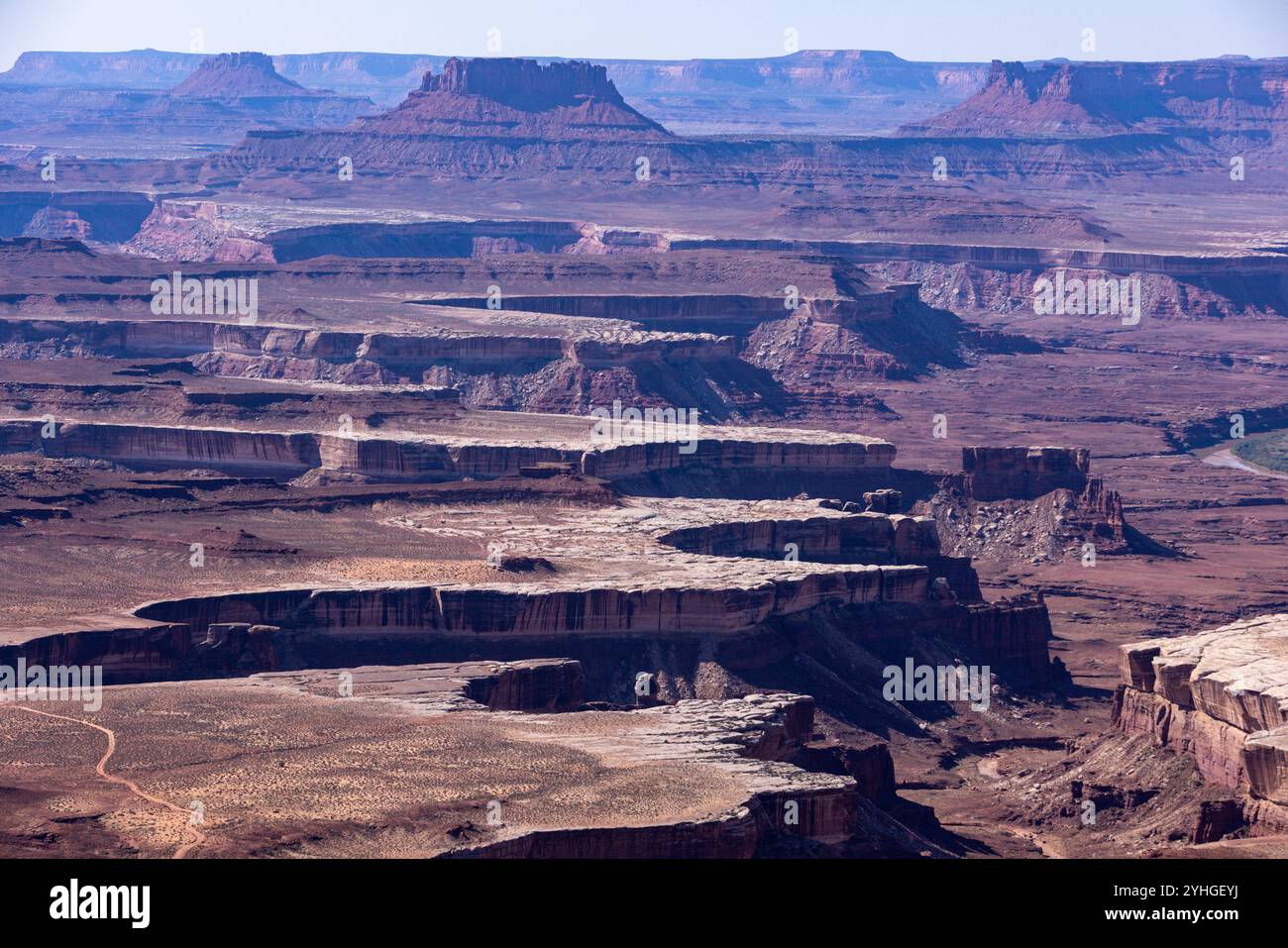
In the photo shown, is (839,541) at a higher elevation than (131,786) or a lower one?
lower

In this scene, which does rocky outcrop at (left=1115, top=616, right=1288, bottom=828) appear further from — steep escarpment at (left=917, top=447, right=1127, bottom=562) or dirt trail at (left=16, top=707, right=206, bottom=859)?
steep escarpment at (left=917, top=447, right=1127, bottom=562)

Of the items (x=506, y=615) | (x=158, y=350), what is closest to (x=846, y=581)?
(x=506, y=615)

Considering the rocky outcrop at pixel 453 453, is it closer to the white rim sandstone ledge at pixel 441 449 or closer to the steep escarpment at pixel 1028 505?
Result: the white rim sandstone ledge at pixel 441 449

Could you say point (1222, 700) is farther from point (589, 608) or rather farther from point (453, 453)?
point (453, 453)

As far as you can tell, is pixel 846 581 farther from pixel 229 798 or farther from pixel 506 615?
pixel 229 798

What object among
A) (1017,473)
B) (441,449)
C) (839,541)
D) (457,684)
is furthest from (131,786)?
(1017,473)

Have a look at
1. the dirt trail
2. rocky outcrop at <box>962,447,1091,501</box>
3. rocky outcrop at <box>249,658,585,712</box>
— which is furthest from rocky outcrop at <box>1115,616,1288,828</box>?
rocky outcrop at <box>962,447,1091,501</box>
